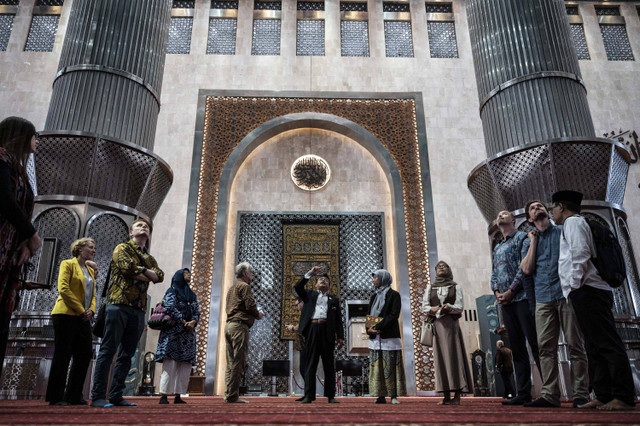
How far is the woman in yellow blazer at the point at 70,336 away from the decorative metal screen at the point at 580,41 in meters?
10.1

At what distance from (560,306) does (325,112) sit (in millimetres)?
6906

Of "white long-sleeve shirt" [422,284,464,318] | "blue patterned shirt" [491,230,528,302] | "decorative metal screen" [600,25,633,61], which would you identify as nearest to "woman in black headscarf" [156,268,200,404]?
"white long-sleeve shirt" [422,284,464,318]

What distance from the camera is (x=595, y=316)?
2500 millimetres

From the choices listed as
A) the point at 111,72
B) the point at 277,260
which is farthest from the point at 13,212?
the point at 277,260

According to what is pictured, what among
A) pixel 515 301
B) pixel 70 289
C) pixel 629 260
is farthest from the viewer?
pixel 629 260

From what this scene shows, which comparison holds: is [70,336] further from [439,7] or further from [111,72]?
[439,7]

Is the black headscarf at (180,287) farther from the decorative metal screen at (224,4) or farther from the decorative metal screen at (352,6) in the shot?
the decorative metal screen at (352,6)

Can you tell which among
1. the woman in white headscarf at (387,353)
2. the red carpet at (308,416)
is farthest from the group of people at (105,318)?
the woman in white headscarf at (387,353)

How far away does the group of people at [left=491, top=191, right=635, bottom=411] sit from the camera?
2.45 m

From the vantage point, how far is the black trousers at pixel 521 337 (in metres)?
3.21

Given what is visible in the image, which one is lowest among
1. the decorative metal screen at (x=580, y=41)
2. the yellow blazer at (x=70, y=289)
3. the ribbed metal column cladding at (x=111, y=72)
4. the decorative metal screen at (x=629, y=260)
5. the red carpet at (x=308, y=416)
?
the red carpet at (x=308, y=416)

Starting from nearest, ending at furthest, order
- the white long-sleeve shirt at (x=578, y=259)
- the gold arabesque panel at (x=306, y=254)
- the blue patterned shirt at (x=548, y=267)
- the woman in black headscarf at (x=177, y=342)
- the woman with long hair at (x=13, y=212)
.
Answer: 1. the woman with long hair at (x=13, y=212)
2. the white long-sleeve shirt at (x=578, y=259)
3. the blue patterned shirt at (x=548, y=267)
4. the woman in black headscarf at (x=177, y=342)
5. the gold arabesque panel at (x=306, y=254)

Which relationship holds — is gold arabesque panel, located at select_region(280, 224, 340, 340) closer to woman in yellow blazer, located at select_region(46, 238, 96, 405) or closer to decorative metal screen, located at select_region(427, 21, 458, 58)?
decorative metal screen, located at select_region(427, 21, 458, 58)

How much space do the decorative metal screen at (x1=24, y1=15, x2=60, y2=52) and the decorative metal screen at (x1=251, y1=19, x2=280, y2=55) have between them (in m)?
3.92
